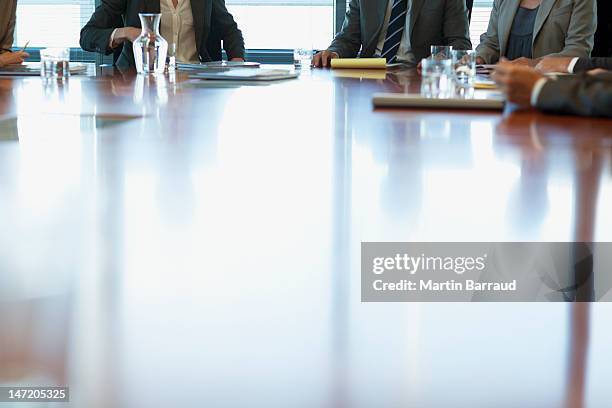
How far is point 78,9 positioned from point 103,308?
6.82 metres

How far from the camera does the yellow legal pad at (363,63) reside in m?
3.71

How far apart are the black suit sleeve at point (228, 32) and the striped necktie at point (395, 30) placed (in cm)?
78

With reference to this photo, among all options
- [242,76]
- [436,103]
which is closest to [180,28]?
[242,76]

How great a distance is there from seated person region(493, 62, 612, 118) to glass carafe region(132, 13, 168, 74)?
1.47 m

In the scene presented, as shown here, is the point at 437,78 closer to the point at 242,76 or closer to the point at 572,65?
the point at 242,76

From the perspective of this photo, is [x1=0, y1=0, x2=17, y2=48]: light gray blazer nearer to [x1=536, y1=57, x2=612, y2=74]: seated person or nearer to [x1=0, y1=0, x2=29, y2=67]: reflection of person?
[x1=0, y1=0, x2=29, y2=67]: reflection of person

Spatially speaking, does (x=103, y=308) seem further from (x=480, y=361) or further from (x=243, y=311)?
(x=480, y=361)

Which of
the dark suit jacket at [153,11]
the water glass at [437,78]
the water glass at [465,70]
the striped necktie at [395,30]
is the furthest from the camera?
the striped necktie at [395,30]

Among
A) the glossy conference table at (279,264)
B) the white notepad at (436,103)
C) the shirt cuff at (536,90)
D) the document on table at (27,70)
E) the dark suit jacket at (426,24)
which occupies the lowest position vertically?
the glossy conference table at (279,264)

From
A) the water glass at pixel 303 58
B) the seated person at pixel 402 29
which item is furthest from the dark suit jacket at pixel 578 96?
the seated person at pixel 402 29

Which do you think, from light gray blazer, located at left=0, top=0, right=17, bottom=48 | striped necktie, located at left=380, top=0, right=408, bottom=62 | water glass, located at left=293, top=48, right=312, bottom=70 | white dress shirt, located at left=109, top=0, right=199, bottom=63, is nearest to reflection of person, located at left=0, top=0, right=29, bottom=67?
light gray blazer, located at left=0, top=0, right=17, bottom=48

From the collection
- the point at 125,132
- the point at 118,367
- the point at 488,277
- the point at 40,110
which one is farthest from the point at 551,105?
the point at 118,367

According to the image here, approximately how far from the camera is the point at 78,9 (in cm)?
702

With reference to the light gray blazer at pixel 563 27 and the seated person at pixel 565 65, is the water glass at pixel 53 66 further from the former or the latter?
the light gray blazer at pixel 563 27
